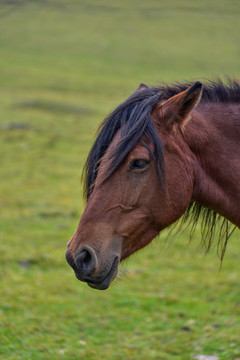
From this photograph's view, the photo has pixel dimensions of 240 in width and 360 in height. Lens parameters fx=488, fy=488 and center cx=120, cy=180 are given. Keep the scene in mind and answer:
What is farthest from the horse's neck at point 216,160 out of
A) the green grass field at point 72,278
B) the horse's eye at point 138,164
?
the green grass field at point 72,278

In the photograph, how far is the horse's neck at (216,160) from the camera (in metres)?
4.10

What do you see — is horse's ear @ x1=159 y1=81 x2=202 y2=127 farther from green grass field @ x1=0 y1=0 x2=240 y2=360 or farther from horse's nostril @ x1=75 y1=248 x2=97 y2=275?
horse's nostril @ x1=75 y1=248 x2=97 y2=275

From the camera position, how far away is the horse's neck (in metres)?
4.10

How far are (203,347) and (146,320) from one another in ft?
4.55

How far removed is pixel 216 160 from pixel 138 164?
0.74 metres

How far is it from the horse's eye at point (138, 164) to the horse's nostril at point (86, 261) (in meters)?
0.73

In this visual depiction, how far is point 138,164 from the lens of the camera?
385 cm

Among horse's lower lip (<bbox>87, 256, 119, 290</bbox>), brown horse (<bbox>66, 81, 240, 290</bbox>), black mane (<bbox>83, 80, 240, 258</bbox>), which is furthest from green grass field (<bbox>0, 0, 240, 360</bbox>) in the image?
black mane (<bbox>83, 80, 240, 258</bbox>)

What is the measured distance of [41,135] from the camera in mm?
27641

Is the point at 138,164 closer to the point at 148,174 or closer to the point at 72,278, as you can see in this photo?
the point at 148,174

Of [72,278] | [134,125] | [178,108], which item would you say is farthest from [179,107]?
[72,278]

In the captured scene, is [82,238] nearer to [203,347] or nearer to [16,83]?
[203,347]

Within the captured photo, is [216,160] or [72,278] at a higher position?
[216,160]

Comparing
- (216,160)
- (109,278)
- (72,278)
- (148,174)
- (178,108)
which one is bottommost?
(72,278)
